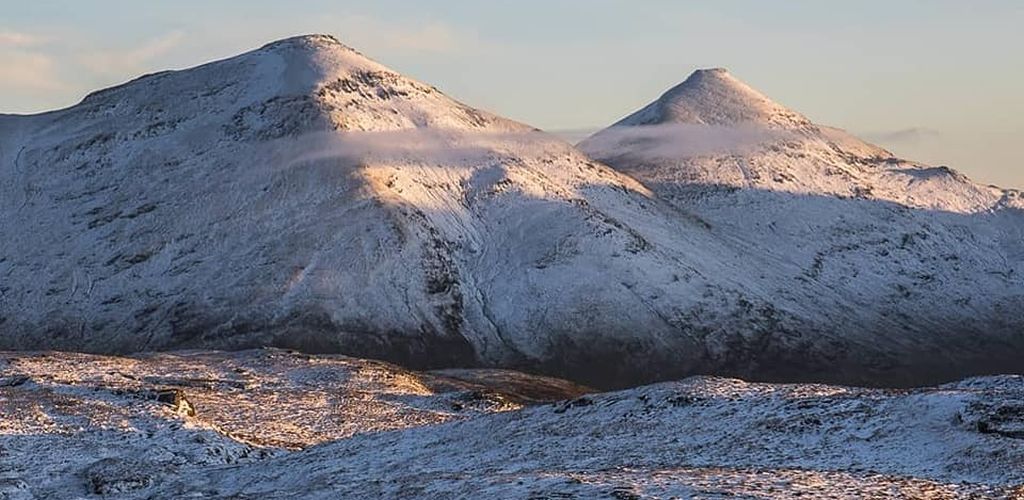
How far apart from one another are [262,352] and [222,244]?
66217mm

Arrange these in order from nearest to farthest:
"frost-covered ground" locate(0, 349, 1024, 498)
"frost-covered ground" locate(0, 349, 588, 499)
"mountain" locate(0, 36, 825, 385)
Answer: "frost-covered ground" locate(0, 349, 1024, 498) → "frost-covered ground" locate(0, 349, 588, 499) → "mountain" locate(0, 36, 825, 385)

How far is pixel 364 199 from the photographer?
193 meters

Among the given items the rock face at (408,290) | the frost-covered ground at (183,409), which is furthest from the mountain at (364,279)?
the frost-covered ground at (183,409)

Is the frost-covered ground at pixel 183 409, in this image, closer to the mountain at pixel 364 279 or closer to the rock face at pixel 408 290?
the mountain at pixel 364 279

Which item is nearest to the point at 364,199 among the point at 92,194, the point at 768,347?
the point at 92,194

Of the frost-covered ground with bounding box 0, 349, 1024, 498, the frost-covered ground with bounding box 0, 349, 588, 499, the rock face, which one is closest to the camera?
the frost-covered ground with bounding box 0, 349, 1024, 498

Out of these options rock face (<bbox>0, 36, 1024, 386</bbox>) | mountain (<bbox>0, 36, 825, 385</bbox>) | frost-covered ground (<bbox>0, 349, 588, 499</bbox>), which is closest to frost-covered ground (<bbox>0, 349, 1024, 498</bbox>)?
frost-covered ground (<bbox>0, 349, 588, 499</bbox>)

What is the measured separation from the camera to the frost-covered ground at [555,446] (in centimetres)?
4425

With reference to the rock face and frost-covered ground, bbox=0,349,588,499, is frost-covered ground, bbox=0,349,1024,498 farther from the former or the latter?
the rock face

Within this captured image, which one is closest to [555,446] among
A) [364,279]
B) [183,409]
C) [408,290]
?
[183,409]

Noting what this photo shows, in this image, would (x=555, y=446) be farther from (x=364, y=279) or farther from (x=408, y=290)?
(x=364, y=279)

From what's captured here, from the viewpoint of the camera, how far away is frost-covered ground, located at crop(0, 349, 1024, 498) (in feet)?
145

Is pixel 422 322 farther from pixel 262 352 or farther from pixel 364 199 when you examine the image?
pixel 262 352

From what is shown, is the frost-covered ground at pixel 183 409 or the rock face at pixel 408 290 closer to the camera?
the frost-covered ground at pixel 183 409
